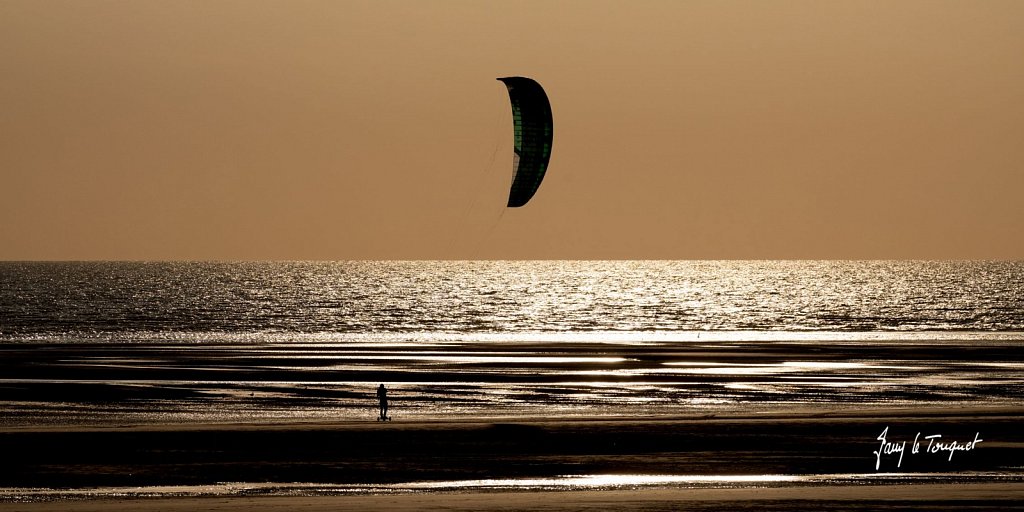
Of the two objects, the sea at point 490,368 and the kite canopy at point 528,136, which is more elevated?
the kite canopy at point 528,136

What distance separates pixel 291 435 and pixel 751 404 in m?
15.0

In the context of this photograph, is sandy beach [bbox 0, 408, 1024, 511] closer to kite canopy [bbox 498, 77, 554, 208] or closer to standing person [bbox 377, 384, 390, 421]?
standing person [bbox 377, 384, 390, 421]

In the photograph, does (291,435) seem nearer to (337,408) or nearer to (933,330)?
(337,408)

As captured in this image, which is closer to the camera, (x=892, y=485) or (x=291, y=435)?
(x=892, y=485)

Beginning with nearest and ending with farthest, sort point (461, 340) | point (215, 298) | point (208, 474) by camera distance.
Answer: point (208, 474), point (461, 340), point (215, 298)

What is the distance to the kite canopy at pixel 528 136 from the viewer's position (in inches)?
1526

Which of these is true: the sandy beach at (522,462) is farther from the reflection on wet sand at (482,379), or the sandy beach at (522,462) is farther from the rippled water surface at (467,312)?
the rippled water surface at (467,312)

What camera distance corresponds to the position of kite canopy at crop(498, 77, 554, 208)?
3875cm

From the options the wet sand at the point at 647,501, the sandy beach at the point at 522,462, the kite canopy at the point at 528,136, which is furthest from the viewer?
the kite canopy at the point at 528,136

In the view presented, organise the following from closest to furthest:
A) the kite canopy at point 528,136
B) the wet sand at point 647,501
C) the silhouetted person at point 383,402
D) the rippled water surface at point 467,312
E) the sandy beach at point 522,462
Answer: the wet sand at point 647,501 < the sandy beach at point 522,462 < the silhouetted person at point 383,402 < the kite canopy at point 528,136 < the rippled water surface at point 467,312

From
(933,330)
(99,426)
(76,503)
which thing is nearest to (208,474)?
(76,503)

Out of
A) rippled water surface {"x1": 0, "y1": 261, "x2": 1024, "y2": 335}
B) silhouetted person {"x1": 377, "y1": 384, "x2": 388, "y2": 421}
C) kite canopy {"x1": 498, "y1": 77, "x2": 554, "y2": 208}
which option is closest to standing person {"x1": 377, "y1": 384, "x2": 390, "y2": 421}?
silhouetted person {"x1": 377, "y1": 384, "x2": 388, "y2": 421}

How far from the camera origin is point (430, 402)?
41656 millimetres

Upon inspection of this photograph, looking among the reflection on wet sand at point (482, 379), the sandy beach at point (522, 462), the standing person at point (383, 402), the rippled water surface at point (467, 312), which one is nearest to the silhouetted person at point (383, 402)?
the standing person at point (383, 402)
